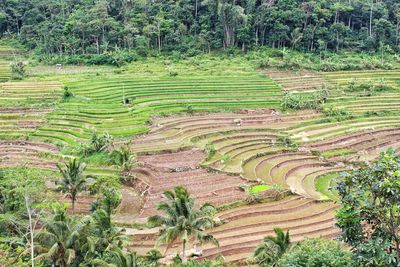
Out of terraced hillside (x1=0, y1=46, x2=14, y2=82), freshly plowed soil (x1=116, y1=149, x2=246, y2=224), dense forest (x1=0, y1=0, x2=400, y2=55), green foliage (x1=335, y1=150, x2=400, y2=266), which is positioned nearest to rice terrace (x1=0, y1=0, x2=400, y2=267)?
green foliage (x1=335, y1=150, x2=400, y2=266)

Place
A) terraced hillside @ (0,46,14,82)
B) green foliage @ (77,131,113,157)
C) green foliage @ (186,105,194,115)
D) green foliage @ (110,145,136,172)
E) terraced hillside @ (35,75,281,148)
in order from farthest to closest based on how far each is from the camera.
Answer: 1. terraced hillside @ (0,46,14,82)
2. green foliage @ (186,105,194,115)
3. terraced hillside @ (35,75,281,148)
4. green foliage @ (77,131,113,157)
5. green foliage @ (110,145,136,172)

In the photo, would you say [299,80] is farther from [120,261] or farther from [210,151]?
[120,261]

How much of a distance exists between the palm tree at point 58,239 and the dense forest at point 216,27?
4246cm

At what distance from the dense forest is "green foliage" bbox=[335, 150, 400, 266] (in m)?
48.4

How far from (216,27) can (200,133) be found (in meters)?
27.4

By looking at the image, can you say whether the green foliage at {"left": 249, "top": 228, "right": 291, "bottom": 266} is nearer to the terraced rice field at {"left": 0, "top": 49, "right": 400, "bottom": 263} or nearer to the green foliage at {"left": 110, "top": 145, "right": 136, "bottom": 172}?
the terraced rice field at {"left": 0, "top": 49, "right": 400, "bottom": 263}

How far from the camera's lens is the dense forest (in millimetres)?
59031

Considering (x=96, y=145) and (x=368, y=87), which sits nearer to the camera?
(x=96, y=145)

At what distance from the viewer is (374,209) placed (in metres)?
11.1

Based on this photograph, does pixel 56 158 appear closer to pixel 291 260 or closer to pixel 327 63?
pixel 291 260

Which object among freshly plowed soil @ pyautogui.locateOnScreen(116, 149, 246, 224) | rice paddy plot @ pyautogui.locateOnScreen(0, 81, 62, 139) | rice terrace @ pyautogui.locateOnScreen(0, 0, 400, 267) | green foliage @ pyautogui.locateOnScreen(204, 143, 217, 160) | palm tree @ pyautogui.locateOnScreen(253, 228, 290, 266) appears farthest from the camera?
rice paddy plot @ pyautogui.locateOnScreen(0, 81, 62, 139)

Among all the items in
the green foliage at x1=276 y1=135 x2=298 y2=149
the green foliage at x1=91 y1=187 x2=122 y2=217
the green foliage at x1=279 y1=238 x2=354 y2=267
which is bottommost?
the green foliage at x1=276 y1=135 x2=298 y2=149

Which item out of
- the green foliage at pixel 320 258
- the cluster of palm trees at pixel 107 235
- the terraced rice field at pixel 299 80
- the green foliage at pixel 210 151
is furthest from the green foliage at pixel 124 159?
the terraced rice field at pixel 299 80

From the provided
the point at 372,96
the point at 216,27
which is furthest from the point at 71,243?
the point at 216,27
